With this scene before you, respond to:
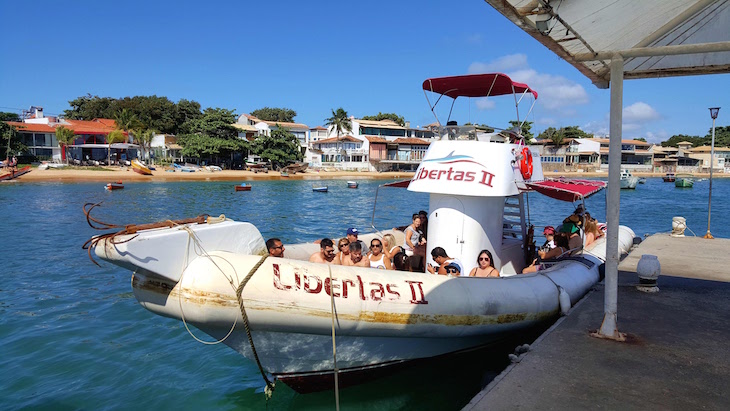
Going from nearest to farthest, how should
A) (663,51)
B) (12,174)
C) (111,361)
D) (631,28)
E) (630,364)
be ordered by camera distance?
(630,364) < (663,51) < (631,28) < (111,361) < (12,174)

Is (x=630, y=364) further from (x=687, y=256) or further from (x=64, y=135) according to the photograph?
(x=64, y=135)

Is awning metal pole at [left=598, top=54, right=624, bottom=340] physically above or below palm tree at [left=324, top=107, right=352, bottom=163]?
below

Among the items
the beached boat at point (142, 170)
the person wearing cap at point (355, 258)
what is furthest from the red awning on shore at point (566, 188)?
the beached boat at point (142, 170)

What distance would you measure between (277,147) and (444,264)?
56.7 m

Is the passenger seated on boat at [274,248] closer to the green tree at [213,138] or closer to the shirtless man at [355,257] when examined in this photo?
the shirtless man at [355,257]

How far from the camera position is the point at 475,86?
8273 mm

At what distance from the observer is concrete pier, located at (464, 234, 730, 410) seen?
4191 millimetres

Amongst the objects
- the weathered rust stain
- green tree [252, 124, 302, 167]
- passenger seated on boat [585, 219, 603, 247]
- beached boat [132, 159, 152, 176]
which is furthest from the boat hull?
green tree [252, 124, 302, 167]

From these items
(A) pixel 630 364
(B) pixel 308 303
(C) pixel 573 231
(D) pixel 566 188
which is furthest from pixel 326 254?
(C) pixel 573 231

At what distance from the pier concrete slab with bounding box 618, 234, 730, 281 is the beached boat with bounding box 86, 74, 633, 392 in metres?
2.96

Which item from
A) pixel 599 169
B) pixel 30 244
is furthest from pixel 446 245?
pixel 599 169

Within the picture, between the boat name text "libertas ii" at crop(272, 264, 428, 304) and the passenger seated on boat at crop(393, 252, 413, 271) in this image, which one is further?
the passenger seated on boat at crop(393, 252, 413, 271)

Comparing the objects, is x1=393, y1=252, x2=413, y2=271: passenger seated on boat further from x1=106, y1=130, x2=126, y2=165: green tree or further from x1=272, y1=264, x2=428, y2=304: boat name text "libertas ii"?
x1=106, y1=130, x2=126, y2=165: green tree

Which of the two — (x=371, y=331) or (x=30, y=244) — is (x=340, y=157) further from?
(x=371, y=331)
